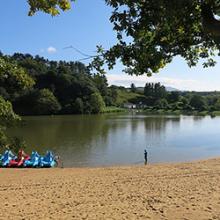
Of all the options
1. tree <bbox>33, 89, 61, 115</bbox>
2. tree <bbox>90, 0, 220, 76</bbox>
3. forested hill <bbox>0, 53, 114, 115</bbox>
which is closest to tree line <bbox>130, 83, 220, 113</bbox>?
forested hill <bbox>0, 53, 114, 115</bbox>

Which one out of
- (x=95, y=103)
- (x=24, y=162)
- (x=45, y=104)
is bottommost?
(x=24, y=162)

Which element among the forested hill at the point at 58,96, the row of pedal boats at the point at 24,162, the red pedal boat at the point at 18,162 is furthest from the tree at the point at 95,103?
the red pedal boat at the point at 18,162

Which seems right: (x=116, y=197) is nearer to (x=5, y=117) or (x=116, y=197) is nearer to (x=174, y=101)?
(x=5, y=117)

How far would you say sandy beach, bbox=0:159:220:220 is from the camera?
35.8 feet

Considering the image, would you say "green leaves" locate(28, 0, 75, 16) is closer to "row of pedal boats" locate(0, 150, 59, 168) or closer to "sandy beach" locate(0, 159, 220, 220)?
"sandy beach" locate(0, 159, 220, 220)

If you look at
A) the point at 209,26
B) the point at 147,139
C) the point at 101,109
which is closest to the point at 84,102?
the point at 101,109

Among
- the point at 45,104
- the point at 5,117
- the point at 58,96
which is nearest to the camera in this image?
the point at 5,117

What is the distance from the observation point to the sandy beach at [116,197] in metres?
10.9

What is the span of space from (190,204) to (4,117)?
740cm

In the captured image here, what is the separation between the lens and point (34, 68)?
411ft

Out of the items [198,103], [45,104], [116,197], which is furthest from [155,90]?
[116,197]

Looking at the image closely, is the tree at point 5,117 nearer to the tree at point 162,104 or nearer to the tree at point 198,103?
the tree at point 198,103

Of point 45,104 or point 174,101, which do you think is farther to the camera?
point 174,101

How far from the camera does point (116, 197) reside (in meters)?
13.7
